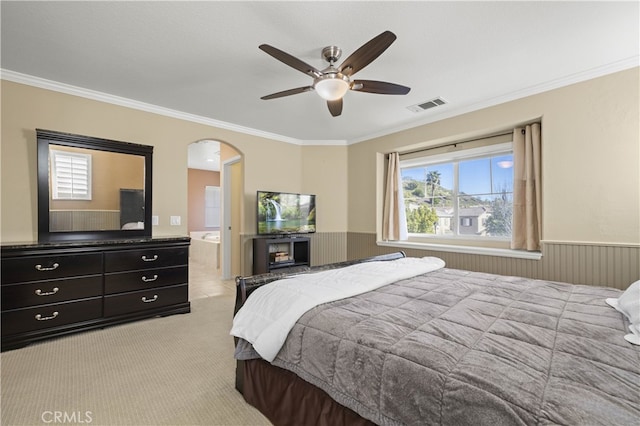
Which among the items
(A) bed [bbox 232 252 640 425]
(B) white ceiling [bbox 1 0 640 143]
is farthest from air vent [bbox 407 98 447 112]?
(A) bed [bbox 232 252 640 425]

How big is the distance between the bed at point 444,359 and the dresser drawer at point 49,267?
2.07 meters

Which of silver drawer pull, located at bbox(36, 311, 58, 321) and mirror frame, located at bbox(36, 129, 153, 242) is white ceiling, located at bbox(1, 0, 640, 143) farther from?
silver drawer pull, located at bbox(36, 311, 58, 321)

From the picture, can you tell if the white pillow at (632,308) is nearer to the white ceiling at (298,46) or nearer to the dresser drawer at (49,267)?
the white ceiling at (298,46)

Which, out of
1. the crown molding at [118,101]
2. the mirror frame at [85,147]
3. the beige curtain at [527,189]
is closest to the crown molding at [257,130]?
the crown molding at [118,101]

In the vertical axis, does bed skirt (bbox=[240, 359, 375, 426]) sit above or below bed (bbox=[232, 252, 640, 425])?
below

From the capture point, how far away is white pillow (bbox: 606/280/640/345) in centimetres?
118

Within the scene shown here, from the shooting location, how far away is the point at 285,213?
473 cm

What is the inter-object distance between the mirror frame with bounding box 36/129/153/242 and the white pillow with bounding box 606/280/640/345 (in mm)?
4202

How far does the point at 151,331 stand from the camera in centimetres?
296

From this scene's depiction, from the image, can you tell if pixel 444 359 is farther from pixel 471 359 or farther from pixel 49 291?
pixel 49 291

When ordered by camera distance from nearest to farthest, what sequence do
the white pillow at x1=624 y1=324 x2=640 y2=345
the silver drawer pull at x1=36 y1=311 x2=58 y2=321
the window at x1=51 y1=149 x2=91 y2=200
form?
the white pillow at x1=624 y1=324 x2=640 y2=345 < the silver drawer pull at x1=36 y1=311 x2=58 y2=321 < the window at x1=51 y1=149 x2=91 y2=200

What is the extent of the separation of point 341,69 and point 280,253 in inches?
128

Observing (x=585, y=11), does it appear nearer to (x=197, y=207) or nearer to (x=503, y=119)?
(x=503, y=119)

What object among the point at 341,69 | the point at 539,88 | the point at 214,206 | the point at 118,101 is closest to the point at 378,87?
the point at 341,69
